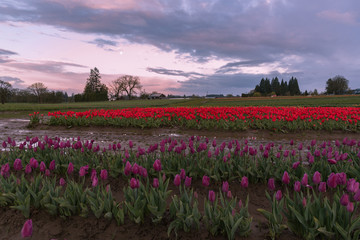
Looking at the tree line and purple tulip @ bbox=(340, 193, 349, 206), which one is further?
the tree line

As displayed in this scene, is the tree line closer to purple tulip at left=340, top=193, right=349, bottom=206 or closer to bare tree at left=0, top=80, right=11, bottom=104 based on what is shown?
bare tree at left=0, top=80, right=11, bottom=104

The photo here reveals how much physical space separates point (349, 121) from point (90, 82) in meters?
97.0

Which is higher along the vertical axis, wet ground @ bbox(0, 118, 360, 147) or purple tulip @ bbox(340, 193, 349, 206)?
purple tulip @ bbox(340, 193, 349, 206)

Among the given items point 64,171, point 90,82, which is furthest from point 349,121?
point 90,82

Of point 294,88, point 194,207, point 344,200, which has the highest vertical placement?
point 294,88

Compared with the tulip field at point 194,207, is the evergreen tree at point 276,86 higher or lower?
higher

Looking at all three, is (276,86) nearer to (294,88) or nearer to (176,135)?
(294,88)

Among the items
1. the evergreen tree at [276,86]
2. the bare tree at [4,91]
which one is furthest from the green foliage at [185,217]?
the evergreen tree at [276,86]

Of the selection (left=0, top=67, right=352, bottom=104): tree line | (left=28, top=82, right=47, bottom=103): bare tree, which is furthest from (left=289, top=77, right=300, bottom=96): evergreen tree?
(left=28, top=82, right=47, bottom=103): bare tree

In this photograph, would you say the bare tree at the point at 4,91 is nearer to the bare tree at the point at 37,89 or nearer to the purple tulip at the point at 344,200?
the bare tree at the point at 37,89

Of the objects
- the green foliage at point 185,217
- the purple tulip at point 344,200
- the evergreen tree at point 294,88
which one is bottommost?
the green foliage at point 185,217

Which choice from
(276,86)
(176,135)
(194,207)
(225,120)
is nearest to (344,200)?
(194,207)

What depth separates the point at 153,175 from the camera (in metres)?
4.05

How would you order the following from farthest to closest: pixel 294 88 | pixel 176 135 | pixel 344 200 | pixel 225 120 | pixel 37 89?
pixel 294 88, pixel 37 89, pixel 225 120, pixel 176 135, pixel 344 200
